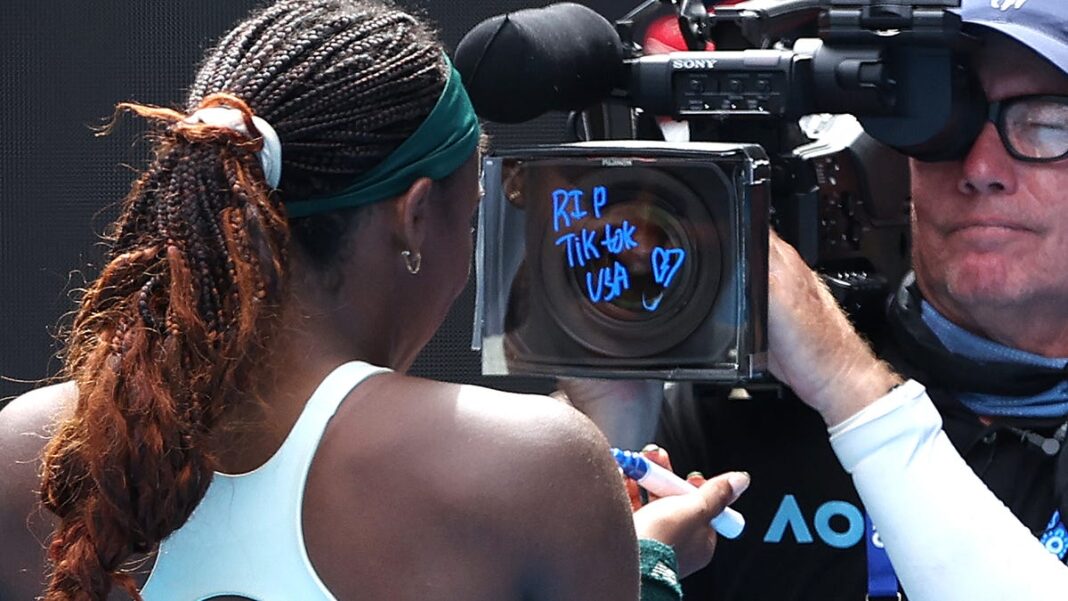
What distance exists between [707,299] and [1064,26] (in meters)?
0.42

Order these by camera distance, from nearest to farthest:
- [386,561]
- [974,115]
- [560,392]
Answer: [386,561], [974,115], [560,392]

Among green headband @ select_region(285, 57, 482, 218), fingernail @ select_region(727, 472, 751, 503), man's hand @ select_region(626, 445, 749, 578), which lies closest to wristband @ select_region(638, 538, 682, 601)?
man's hand @ select_region(626, 445, 749, 578)

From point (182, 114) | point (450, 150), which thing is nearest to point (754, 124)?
point (450, 150)

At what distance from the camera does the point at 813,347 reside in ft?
4.69

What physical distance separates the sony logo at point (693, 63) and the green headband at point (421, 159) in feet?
1.24

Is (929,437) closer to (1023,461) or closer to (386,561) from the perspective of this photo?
(1023,461)

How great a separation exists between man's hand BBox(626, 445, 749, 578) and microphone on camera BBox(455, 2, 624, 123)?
293 millimetres

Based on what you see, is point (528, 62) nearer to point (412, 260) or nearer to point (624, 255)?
point (624, 255)

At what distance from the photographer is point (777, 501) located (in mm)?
1606

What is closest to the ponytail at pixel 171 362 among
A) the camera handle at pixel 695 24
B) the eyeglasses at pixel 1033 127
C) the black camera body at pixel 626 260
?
the black camera body at pixel 626 260

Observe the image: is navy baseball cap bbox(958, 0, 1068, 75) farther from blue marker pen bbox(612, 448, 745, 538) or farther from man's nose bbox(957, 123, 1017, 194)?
blue marker pen bbox(612, 448, 745, 538)

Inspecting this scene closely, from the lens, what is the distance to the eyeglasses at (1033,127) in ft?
4.80

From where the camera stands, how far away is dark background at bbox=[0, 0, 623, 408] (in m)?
2.13

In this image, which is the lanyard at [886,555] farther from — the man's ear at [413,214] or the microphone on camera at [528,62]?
the man's ear at [413,214]
